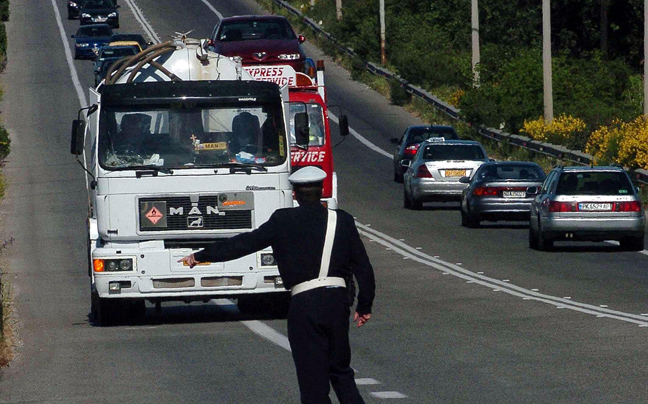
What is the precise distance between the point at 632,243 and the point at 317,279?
60.2 ft

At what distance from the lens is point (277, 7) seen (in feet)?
271

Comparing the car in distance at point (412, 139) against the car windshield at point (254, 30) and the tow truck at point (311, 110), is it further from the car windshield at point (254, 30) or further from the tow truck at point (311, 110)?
the tow truck at point (311, 110)

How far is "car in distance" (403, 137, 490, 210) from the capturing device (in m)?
34.8

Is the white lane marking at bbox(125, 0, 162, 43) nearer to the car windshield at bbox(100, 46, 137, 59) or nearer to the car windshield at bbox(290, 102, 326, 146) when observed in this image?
the car windshield at bbox(100, 46, 137, 59)

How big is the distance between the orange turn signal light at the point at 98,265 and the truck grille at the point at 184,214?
0.60 m

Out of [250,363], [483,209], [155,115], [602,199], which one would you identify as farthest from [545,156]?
[250,363]

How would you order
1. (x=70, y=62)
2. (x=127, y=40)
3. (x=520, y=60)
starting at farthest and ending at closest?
(x=70, y=62) → (x=127, y=40) → (x=520, y=60)

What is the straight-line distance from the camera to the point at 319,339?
28.7ft

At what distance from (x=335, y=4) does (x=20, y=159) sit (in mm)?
35929

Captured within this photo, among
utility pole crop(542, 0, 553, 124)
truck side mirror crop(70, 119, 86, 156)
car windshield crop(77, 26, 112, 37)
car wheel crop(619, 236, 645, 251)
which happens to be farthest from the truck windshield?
car windshield crop(77, 26, 112, 37)

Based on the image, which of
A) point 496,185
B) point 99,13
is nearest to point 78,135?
point 496,185

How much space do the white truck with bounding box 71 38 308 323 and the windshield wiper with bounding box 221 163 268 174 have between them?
1 centimetres

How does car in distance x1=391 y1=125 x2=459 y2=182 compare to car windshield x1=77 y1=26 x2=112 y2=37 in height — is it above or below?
below

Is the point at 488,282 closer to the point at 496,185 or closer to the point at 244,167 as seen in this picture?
the point at 244,167
